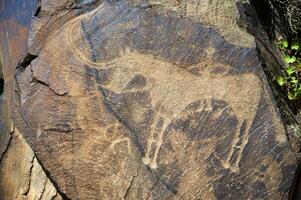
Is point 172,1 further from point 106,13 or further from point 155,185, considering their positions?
point 155,185

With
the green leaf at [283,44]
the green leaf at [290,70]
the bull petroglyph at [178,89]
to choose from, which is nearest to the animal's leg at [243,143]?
the bull petroglyph at [178,89]

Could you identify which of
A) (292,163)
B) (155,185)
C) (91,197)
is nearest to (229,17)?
(292,163)

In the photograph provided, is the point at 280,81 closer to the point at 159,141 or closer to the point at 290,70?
the point at 290,70

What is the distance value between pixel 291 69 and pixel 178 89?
2.52 feet

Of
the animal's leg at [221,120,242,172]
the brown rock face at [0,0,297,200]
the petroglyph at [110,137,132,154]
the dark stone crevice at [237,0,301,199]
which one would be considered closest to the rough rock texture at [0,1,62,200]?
the brown rock face at [0,0,297,200]

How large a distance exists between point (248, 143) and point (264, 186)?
0.59 ft

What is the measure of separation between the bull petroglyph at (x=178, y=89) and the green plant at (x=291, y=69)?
1.37ft

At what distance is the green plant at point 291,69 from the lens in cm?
223

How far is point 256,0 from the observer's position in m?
2.27

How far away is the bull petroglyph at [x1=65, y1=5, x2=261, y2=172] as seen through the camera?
179 centimetres

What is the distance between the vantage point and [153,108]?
6.00 ft

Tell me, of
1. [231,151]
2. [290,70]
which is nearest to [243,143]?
→ [231,151]

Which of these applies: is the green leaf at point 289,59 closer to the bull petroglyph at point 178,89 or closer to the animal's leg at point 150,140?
the bull petroglyph at point 178,89

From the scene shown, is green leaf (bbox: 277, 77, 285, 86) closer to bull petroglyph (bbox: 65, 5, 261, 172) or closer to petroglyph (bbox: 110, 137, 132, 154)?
bull petroglyph (bbox: 65, 5, 261, 172)
